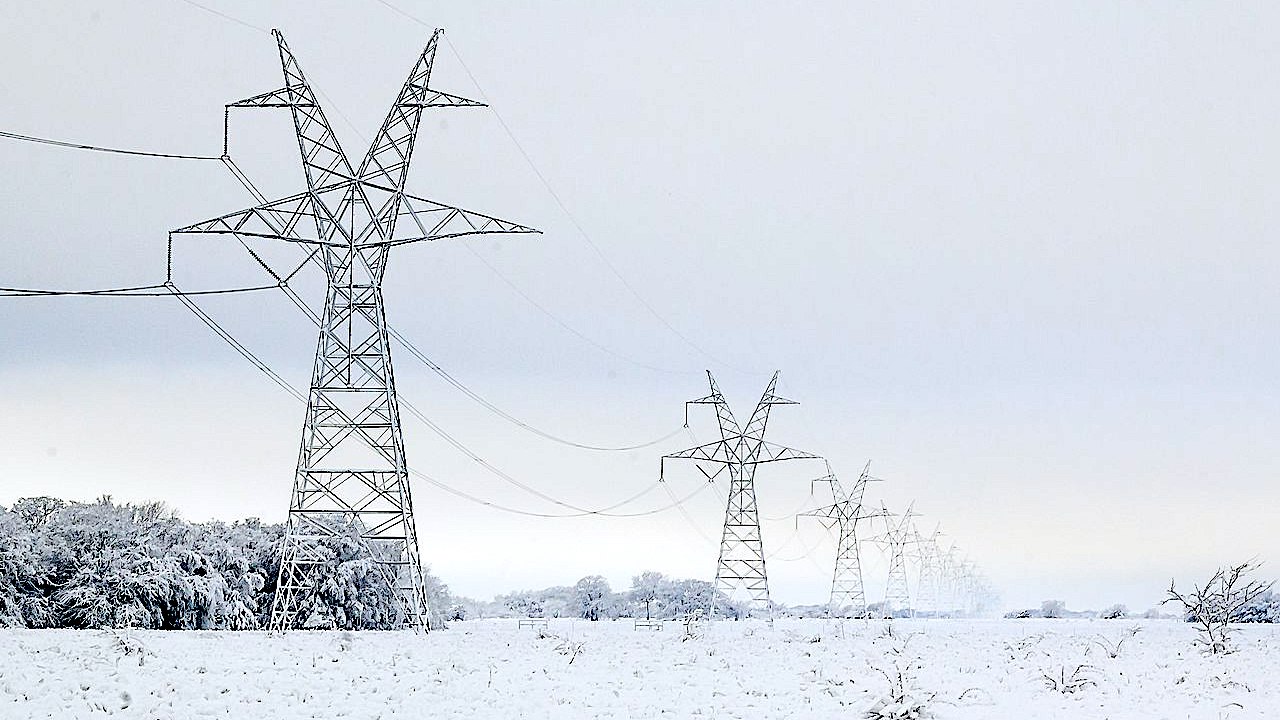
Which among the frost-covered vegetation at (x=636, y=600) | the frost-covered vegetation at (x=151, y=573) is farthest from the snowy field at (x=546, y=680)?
the frost-covered vegetation at (x=636, y=600)

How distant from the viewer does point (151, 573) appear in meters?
47.7

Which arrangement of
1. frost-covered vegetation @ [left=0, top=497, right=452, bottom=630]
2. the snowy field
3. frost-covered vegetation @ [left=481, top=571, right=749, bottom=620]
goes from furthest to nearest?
frost-covered vegetation @ [left=481, top=571, right=749, bottom=620]
frost-covered vegetation @ [left=0, top=497, right=452, bottom=630]
the snowy field

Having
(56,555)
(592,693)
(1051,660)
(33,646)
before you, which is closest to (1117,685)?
(1051,660)

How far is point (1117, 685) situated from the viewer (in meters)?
28.3

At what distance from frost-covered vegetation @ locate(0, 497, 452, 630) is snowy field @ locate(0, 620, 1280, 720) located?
13.9 metres

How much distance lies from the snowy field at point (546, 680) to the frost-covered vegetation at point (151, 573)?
13944 mm

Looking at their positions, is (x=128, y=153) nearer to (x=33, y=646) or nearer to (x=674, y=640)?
(x=33, y=646)

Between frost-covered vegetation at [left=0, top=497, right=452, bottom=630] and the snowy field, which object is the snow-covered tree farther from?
the snowy field

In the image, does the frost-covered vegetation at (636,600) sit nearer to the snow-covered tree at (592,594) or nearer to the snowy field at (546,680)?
the snow-covered tree at (592,594)

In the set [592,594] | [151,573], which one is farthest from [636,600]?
[151,573]

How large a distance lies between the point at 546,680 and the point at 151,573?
26897 mm

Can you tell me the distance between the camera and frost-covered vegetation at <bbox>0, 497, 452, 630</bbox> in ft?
157

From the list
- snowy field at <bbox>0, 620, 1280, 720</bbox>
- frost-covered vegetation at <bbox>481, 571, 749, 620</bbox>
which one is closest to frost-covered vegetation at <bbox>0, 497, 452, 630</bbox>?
snowy field at <bbox>0, 620, 1280, 720</bbox>

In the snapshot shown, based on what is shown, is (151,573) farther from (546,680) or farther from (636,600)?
(636,600)
